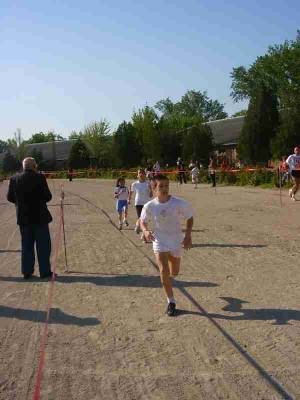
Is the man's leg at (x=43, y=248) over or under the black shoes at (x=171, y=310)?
over

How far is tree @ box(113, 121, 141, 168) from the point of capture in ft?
193

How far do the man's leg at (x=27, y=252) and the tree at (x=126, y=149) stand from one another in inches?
1950

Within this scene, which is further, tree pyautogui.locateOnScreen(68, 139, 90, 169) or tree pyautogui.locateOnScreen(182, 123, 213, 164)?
tree pyautogui.locateOnScreen(68, 139, 90, 169)

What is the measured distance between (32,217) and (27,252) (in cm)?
58

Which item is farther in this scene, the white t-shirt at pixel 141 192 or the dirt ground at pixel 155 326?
the white t-shirt at pixel 141 192

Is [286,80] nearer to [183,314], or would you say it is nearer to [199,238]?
[199,238]

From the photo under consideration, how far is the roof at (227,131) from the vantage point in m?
57.6

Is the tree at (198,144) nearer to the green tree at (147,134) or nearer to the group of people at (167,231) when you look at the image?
the green tree at (147,134)

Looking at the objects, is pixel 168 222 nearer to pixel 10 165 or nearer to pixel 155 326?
pixel 155 326

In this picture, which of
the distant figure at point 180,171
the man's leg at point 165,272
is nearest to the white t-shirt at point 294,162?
the man's leg at point 165,272

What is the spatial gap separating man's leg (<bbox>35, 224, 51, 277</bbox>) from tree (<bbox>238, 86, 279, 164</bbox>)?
3070cm

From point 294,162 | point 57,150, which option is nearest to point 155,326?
point 294,162

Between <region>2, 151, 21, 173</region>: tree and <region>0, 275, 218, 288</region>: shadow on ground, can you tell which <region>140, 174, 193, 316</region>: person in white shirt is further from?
<region>2, 151, 21, 173</region>: tree

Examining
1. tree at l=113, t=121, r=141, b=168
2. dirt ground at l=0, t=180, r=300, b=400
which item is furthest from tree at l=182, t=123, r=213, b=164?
dirt ground at l=0, t=180, r=300, b=400
